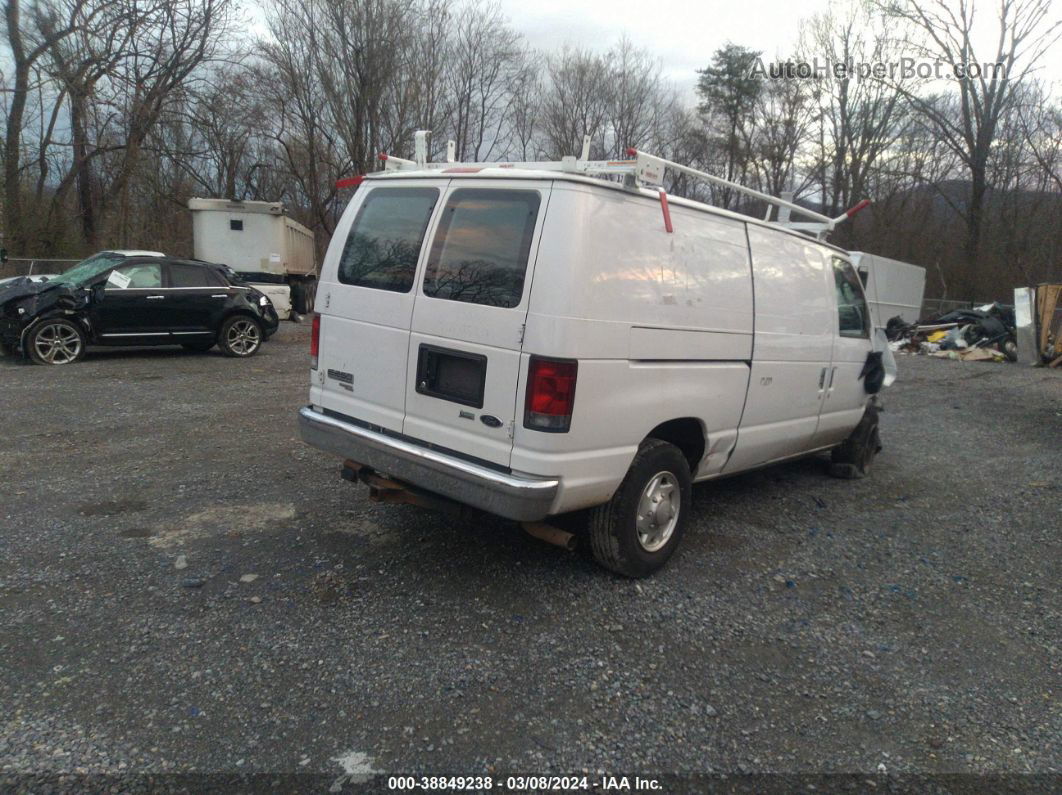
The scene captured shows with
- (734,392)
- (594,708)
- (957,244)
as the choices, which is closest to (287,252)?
(734,392)

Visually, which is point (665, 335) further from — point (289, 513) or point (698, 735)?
point (289, 513)

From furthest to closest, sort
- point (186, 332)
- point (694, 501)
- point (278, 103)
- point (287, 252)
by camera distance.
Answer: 1. point (278, 103)
2. point (287, 252)
3. point (186, 332)
4. point (694, 501)

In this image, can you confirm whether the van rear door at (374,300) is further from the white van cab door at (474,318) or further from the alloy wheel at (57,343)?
the alloy wheel at (57,343)

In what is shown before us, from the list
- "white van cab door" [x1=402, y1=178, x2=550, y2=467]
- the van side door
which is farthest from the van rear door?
the van side door

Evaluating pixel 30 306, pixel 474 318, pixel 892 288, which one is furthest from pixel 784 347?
pixel 892 288

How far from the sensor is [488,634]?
3.49 m

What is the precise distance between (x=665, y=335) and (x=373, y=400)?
5.53 ft

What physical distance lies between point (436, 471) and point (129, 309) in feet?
31.6

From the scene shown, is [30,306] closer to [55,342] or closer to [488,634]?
[55,342]

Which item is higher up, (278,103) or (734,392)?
(278,103)

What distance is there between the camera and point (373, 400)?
13.6 ft

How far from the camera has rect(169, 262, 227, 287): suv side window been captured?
11781mm

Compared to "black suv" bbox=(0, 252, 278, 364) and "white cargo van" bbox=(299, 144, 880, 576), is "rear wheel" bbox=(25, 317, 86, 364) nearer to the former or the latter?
"black suv" bbox=(0, 252, 278, 364)

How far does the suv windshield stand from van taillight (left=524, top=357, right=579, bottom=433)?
10.2 metres
